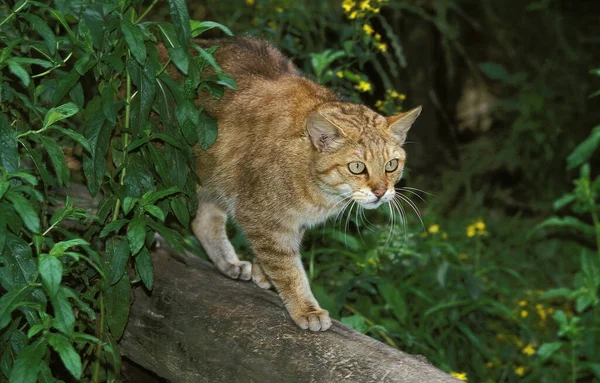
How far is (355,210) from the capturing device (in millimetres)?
4859

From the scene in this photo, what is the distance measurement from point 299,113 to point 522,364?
239cm

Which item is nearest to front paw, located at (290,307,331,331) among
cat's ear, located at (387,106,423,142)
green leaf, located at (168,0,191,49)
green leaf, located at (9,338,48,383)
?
cat's ear, located at (387,106,423,142)

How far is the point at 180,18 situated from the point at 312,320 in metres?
1.22

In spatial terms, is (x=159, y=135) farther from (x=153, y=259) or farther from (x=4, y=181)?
(x=153, y=259)

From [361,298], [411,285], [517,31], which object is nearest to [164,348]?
[361,298]

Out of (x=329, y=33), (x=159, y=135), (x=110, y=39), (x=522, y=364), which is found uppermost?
(x=110, y=39)

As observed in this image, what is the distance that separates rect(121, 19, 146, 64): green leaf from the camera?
2959mm

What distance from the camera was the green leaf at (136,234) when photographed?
303 cm

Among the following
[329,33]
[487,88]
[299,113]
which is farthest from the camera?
[487,88]

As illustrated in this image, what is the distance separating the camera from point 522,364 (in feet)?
17.4

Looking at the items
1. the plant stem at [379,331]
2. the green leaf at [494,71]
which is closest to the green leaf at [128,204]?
the plant stem at [379,331]

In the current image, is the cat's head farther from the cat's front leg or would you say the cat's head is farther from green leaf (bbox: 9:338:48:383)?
green leaf (bbox: 9:338:48:383)

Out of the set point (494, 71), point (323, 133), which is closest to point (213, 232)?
point (323, 133)

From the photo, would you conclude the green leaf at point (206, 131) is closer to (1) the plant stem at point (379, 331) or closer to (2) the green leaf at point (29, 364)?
(2) the green leaf at point (29, 364)
